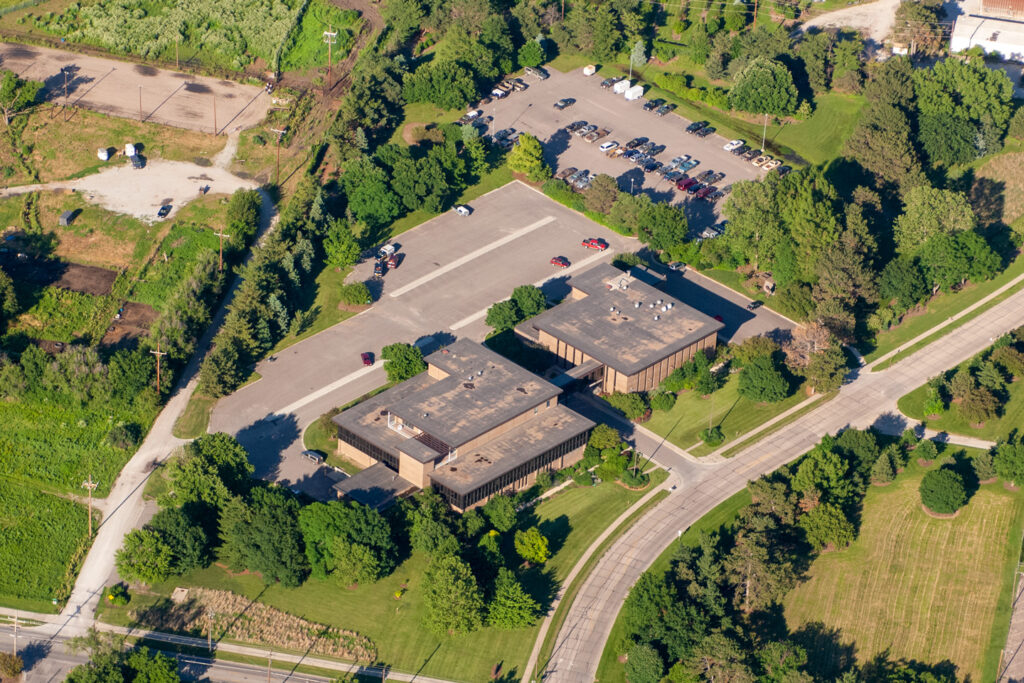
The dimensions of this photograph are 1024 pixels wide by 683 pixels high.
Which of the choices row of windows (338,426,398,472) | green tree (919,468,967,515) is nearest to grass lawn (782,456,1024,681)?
green tree (919,468,967,515)

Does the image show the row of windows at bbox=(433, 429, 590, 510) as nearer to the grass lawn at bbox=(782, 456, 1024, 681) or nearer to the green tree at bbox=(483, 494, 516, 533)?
the green tree at bbox=(483, 494, 516, 533)

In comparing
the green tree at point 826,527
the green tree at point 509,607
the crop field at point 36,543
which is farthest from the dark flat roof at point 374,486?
the green tree at point 826,527

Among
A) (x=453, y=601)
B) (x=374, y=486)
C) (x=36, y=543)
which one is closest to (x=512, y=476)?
(x=374, y=486)

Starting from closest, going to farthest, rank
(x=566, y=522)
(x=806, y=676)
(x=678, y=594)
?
(x=806, y=676)
(x=678, y=594)
(x=566, y=522)

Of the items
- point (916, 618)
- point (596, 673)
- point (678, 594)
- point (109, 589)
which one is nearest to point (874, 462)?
point (916, 618)

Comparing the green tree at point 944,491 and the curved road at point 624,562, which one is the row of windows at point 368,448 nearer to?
the curved road at point 624,562

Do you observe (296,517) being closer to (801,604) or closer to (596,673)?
(596,673)

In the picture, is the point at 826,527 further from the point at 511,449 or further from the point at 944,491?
the point at 511,449
